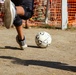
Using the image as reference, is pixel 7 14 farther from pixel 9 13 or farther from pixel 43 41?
pixel 43 41

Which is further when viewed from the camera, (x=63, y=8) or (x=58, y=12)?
(x=58, y=12)

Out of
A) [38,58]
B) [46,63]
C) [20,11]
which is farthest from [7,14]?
[38,58]

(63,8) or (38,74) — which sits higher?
(63,8)

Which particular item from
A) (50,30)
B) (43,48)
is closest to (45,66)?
(43,48)

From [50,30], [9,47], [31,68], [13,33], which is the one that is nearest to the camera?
[31,68]

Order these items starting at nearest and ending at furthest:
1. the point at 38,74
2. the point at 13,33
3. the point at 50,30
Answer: the point at 38,74 < the point at 13,33 < the point at 50,30

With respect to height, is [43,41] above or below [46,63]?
above

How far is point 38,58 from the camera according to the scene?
603 cm

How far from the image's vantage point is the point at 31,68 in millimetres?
5297

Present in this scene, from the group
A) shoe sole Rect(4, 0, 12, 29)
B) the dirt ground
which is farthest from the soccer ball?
shoe sole Rect(4, 0, 12, 29)

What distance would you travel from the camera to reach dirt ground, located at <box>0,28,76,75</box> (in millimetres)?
5156

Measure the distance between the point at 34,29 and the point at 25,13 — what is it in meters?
4.43

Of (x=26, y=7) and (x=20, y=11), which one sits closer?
(x=20, y=11)

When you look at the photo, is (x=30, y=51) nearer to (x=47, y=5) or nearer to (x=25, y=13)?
(x=25, y=13)
